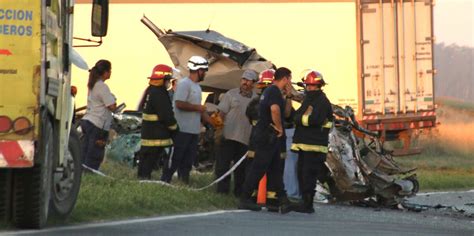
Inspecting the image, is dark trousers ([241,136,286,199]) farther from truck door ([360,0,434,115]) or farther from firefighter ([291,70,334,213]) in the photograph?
truck door ([360,0,434,115])

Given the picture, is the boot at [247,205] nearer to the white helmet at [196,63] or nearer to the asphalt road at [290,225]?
the asphalt road at [290,225]

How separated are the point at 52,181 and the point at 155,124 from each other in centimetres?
470

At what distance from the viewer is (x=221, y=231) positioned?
13125mm

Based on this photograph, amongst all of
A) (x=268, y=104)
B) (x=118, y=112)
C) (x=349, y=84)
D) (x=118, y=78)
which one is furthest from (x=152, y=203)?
(x=349, y=84)

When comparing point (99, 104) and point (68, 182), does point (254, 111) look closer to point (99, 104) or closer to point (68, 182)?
point (99, 104)

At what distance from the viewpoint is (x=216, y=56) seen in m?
23.0

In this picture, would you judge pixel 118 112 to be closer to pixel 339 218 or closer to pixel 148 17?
pixel 148 17

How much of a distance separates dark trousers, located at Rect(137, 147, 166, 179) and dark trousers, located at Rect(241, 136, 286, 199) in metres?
1.41

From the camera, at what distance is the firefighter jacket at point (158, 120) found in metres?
17.6

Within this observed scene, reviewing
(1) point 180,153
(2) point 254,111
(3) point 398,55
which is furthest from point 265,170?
(3) point 398,55

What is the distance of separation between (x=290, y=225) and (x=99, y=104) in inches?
201

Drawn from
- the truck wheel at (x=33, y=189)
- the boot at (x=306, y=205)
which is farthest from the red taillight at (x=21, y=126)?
the boot at (x=306, y=205)

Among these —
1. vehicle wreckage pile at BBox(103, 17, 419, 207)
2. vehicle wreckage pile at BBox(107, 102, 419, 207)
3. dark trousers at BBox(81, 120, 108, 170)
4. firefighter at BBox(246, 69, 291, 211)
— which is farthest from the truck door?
firefighter at BBox(246, 69, 291, 211)

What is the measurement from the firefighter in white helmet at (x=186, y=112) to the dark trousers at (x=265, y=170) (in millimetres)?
1355
